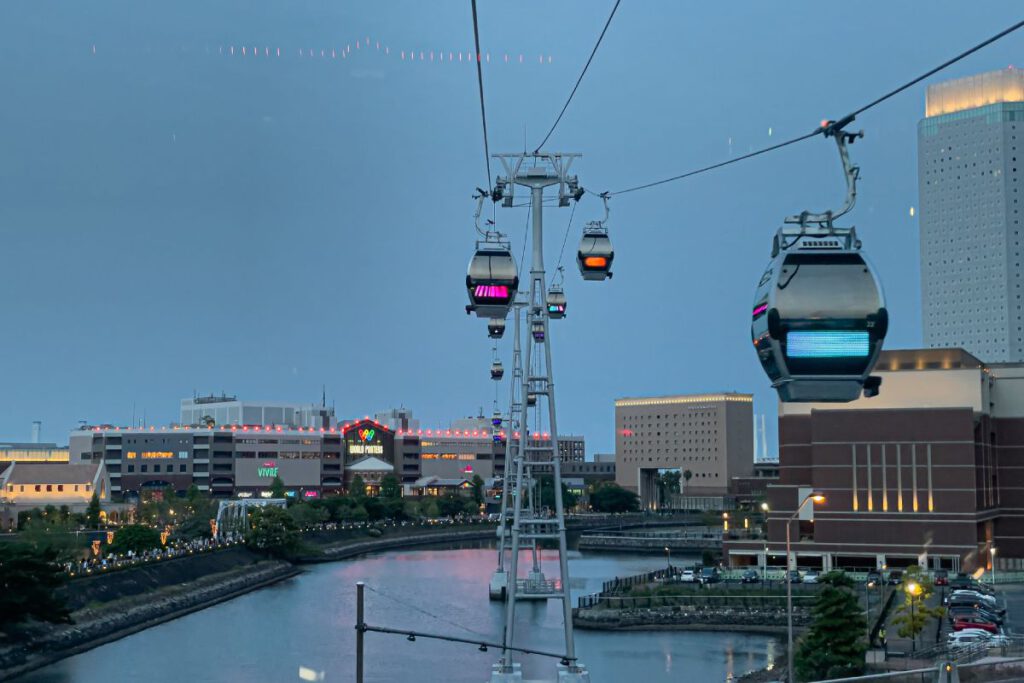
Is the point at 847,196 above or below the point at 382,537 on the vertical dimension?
above

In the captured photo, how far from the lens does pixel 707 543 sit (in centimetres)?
8819

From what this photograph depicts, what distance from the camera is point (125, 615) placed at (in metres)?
47.4

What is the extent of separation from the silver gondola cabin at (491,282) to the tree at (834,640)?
15.1 meters

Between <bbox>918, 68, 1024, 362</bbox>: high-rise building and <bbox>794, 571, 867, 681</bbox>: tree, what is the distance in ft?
380

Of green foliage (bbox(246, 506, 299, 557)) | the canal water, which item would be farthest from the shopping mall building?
the canal water

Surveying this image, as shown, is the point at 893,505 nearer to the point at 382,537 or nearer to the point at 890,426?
the point at 890,426

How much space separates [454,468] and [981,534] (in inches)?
3300

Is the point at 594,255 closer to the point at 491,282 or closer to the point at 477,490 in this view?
the point at 491,282

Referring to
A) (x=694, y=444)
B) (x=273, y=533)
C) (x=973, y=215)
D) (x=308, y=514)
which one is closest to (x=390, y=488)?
(x=308, y=514)

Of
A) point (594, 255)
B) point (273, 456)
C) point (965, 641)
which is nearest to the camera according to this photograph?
point (594, 255)

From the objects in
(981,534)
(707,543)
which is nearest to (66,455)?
(707,543)

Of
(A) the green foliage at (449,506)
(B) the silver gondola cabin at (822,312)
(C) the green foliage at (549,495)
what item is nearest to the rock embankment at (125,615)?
(B) the silver gondola cabin at (822,312)

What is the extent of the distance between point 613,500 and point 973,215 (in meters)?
55.3

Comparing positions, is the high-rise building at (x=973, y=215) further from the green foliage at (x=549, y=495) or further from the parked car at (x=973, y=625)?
the parked car at (x=973, y=625)
